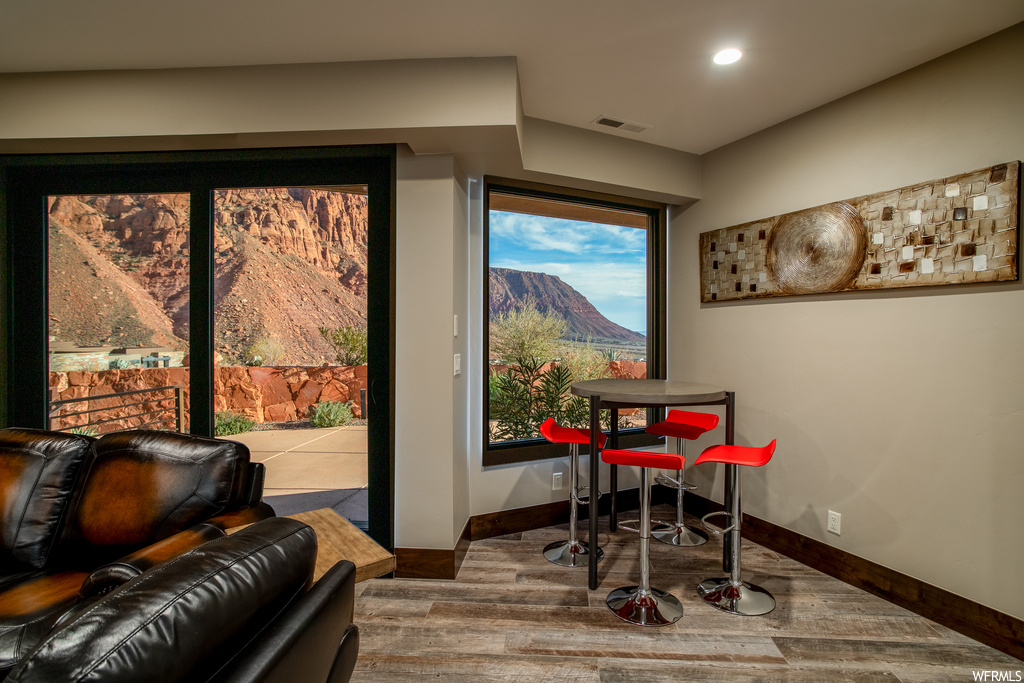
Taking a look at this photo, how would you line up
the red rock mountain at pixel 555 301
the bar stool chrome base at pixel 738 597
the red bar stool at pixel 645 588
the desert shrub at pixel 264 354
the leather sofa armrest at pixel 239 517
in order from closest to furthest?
the leather sofa armrest at pixel 239 517, the red bar stool at pixel 645 588, the bar stool chrome base at pixel 738 597, the desert shrub at pixel 264 354, the red rock mountain at pixel 555 301

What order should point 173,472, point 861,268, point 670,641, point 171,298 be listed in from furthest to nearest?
point 171,298 < point 861,268 < point 670,641 < point 173,472

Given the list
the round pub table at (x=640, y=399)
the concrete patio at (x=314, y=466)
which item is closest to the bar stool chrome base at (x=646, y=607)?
the round pub table at (x=640, y=399)

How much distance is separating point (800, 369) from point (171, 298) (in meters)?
3.64

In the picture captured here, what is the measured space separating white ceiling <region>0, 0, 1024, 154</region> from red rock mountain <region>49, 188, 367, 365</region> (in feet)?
2.32

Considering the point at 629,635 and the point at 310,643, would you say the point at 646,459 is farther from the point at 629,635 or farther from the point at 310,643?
the point at 310,643

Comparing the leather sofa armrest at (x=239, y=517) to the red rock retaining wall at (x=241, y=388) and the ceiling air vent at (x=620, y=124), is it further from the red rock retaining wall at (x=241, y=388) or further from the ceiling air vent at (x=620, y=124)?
the ceiling air vent at (x=620, y=124)

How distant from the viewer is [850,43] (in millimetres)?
2088

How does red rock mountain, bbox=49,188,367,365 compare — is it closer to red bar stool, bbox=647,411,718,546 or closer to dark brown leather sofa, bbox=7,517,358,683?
dark brown leather sofa, bbox=7,517,358,683

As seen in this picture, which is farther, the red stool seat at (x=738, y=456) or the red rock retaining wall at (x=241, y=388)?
the red rock retaining wall at (x=241, y=388)

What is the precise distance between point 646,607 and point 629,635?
17cm

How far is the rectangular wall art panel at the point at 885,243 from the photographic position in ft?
6.59

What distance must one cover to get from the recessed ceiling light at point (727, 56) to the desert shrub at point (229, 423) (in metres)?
3.05

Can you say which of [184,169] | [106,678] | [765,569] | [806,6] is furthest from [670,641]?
[184,169]

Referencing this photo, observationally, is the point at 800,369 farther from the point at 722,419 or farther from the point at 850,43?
the point at 850,43
